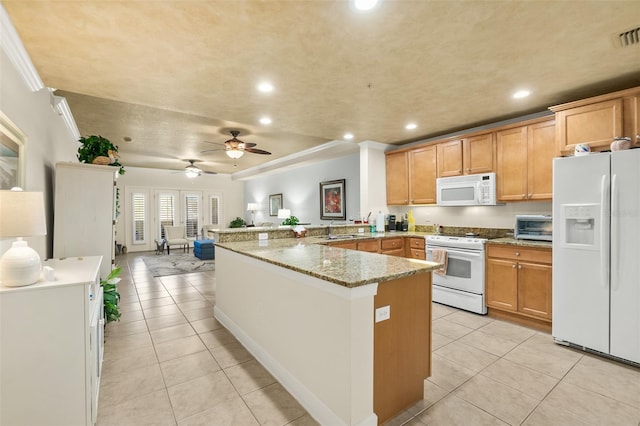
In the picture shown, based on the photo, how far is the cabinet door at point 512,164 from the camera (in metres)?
3.65

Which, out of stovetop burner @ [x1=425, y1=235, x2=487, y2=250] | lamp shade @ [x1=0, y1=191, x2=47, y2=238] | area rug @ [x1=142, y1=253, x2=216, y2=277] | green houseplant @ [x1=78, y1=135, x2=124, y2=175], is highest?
green houseplant @ [x1=78, y1=135, x2=124, y2=175]

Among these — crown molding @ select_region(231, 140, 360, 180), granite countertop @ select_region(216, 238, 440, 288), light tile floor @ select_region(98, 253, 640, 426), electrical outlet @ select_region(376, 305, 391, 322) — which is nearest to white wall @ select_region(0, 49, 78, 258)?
light tile floor @ select_region(98, 253, 640, 426)

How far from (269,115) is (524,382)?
378 cm

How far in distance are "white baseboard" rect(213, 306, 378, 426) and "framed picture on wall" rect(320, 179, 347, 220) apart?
3.99 metres

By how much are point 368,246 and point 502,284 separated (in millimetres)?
1726

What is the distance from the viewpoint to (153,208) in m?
9.29

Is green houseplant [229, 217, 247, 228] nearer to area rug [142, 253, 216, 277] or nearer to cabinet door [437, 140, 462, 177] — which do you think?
area rug [142, 253, 216, 277]

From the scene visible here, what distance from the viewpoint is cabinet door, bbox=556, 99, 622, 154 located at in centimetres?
276

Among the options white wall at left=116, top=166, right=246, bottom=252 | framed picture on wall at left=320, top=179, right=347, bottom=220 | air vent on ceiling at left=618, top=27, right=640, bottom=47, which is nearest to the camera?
air vent on ceiling at left=618, top=27, right=640, bottom=47

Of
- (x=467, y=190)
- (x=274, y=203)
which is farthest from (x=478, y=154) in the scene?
(x=274, y=203)

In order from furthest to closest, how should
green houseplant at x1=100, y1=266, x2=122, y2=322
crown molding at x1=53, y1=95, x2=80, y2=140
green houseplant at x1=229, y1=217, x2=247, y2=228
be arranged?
green houseplant at x1=229, y1=217, x2=247, y2=228 → crown molding at x1=53, y1=95, x2=80, y2=140 → green houseplant at x1=100, y1=266, x2=122, y2=322

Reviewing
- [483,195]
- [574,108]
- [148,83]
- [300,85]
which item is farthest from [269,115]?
[574,108]

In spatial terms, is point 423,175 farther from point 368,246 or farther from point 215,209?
point 215,209

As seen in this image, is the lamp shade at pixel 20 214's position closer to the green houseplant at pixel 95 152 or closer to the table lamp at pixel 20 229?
the table lamp at pixel 20 229
